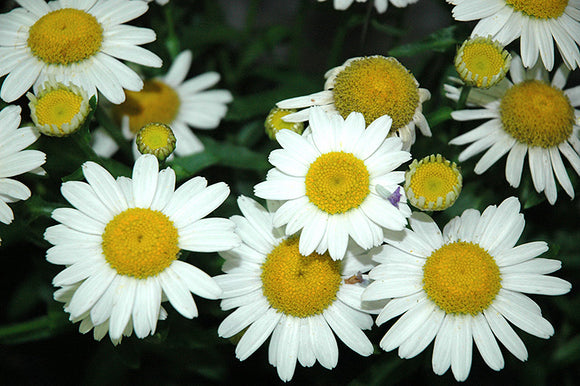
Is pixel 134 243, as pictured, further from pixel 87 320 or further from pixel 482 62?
pixel 482 62

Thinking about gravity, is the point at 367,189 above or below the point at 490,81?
below

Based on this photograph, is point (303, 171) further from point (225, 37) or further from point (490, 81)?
point (225, 37)

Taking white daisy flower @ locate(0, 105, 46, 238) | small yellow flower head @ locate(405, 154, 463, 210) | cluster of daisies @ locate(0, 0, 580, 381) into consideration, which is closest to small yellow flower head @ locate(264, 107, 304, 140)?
cluster of daisies @ locate(0, 0, 580, 381)

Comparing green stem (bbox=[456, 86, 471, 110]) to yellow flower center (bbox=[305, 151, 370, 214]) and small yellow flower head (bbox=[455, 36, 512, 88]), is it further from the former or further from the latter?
yellow flower center (bbox=[305, 151, 370, 214])

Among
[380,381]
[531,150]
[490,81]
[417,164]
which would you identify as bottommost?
[380,381]

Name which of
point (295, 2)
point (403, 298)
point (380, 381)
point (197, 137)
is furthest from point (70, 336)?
point (295, 2)

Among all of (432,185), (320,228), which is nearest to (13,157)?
(320,228)

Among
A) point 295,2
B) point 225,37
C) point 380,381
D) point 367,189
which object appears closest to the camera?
point 367,189

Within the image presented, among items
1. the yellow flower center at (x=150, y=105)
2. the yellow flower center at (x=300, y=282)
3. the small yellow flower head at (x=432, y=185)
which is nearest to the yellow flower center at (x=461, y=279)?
the small yellow flower head at (x=432, y=185)
